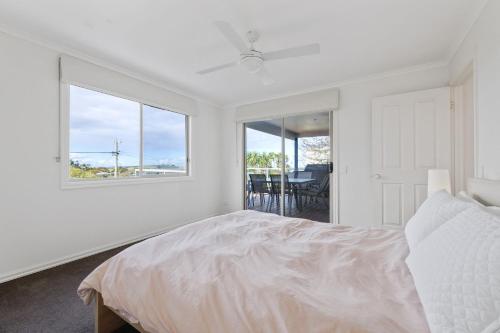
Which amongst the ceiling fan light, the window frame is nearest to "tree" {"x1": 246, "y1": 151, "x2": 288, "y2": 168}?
the window frame

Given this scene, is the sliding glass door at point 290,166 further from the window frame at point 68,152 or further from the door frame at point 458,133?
the window frame at point 68,152

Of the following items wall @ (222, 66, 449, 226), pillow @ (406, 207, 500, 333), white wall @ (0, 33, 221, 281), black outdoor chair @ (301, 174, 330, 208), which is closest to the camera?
pillow @ (406, 207, 500, 333)

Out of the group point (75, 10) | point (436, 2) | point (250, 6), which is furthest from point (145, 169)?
point (436, 2)

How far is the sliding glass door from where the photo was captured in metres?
3.90

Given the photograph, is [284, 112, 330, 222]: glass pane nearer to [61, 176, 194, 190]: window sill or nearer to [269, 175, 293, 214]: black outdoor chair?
[269, 175, 293, 214]: black outdoor chair

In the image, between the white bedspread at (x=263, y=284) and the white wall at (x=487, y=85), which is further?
the white wall at (x=487, y=85)

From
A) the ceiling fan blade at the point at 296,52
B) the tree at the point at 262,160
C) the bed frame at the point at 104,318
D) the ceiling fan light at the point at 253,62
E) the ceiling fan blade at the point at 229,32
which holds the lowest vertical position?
the bed frame at the point at 104,318

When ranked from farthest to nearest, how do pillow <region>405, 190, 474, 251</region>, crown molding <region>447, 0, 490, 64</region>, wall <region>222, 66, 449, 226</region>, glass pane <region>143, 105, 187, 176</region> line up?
1. glass pane <region>143, 105, 187, 176</region>
2. wall <region>222, 66, 449, 226</region>
3. crown molding <region>447, 0, 490, 64</region>
4. pillow <region>405, 190, 474, 251</region>

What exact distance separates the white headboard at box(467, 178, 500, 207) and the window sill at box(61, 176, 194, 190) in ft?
11.7

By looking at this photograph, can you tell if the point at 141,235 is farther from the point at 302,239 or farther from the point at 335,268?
the point at 335,268

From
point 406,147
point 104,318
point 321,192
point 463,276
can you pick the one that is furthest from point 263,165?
point 463,276

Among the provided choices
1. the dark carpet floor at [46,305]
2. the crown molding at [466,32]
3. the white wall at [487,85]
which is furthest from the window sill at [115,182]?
the crown molding at [466,32]

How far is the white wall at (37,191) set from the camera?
2.14 meters

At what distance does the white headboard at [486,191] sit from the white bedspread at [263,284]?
1.77 feet
